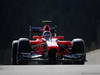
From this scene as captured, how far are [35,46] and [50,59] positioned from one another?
1.50 m

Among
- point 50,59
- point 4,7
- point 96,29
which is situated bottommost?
point 50,59

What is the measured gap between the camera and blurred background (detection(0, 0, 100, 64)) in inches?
981

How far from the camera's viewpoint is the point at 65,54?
42.5ft

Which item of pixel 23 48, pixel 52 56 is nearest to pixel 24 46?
pixel 23 48

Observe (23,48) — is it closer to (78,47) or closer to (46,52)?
(46,52)

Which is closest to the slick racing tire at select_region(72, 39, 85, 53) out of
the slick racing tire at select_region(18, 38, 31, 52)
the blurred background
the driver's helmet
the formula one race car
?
the formula one race car

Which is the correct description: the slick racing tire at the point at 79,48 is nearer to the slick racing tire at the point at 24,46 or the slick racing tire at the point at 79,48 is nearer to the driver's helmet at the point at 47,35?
the driver's helmet at the point at 47,35

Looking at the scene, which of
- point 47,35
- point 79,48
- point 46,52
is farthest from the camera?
point 47,35

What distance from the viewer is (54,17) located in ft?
85.7

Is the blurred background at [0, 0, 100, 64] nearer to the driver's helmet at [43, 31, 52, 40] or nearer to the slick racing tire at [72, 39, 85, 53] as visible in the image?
the driver's helmet at [43, 31, 52, 40]

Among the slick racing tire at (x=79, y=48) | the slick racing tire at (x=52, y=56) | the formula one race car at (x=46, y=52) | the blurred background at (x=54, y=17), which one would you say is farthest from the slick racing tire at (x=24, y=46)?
the blurred background at (x=54, y=17)

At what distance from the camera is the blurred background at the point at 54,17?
24922mm

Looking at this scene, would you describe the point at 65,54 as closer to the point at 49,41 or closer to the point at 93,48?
the point at 49,41

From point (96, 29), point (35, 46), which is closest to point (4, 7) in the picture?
point (96, 29)
